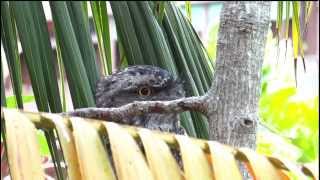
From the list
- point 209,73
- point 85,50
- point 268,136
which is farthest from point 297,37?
point 268,136

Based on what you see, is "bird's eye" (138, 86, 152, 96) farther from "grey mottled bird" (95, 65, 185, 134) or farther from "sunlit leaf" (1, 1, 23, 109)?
"sunlit leaf" (1, 1, 23, 109)

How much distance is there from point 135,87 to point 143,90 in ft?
0.05

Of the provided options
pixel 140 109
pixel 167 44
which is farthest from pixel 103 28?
pixel 140 109

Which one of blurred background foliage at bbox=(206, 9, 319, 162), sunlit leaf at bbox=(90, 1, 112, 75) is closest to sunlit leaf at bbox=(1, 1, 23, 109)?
sunlit leaf at bbox=(90, 1, 112, 75)

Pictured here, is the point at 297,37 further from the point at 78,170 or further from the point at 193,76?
the point at 78,170

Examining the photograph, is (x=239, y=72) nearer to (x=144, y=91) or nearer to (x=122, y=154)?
(x=122, y=154)

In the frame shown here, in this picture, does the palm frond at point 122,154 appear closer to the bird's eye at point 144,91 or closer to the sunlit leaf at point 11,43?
the sunlit leaf at point 11,43

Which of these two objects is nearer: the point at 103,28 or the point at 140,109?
the point at 140,109

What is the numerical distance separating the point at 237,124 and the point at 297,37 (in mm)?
373

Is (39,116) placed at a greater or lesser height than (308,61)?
greater

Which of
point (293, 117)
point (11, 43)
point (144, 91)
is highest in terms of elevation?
point (11, 43)

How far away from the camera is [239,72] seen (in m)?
0.77

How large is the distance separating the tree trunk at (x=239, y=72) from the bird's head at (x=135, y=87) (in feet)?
1.24

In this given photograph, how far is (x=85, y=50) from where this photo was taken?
1051 millimetres
